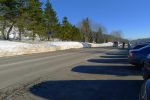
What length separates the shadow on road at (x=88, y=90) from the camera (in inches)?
364

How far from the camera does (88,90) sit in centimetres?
1038

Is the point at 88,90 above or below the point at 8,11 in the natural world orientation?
below

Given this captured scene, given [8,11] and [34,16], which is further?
[34,16]

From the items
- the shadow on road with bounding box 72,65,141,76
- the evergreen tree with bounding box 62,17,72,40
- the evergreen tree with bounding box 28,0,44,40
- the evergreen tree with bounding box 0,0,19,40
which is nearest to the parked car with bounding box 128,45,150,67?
the shadow on road with bounding box 72,65,141,76

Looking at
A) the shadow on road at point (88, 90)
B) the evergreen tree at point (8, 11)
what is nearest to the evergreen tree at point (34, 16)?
the evergreen tree at point (8, 11)

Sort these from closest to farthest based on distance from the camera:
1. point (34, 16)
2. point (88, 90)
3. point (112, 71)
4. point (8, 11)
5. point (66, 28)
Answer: point (88, 90) < point (112, 71) < point (8, 11) < point (34, 16) < point (66, 28)

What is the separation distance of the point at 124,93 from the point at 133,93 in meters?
0.27

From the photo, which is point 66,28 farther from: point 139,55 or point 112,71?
point 112,71

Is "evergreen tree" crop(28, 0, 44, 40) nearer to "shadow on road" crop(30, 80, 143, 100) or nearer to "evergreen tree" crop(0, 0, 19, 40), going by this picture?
"evergreen tree" crop(0, 0, 19, 40)

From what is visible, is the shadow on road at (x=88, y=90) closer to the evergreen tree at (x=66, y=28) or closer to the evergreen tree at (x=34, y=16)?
the evergreen tree at (x=34, y=16)

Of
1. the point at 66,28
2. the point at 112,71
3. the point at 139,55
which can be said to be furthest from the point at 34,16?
the point at 112,71

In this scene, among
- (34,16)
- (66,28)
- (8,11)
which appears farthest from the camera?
(66,28)

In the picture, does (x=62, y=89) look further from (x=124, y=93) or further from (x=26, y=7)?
(x=26, y=7)

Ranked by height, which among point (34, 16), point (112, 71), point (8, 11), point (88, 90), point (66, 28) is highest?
point (8, 11)
